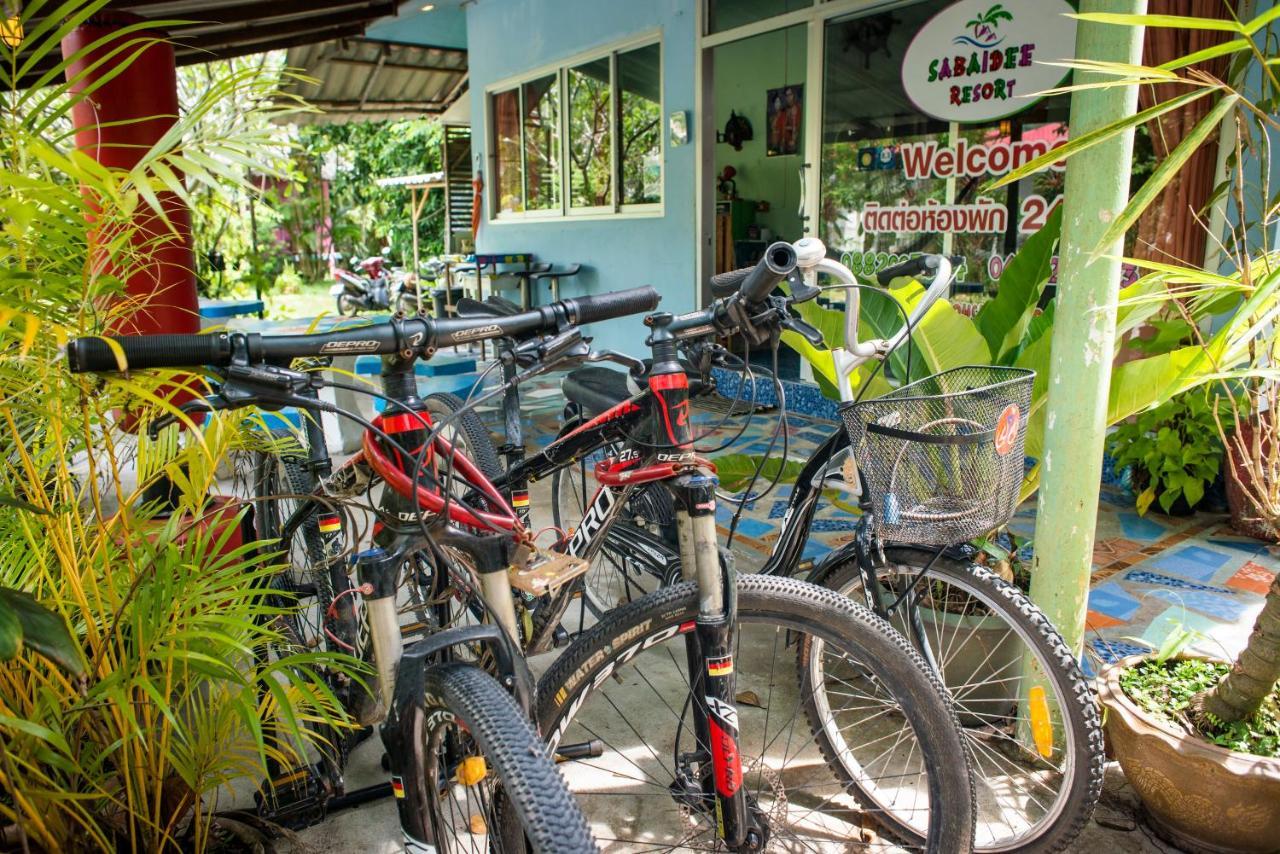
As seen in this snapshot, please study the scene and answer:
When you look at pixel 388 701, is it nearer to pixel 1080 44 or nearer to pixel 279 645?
pixel 279 645

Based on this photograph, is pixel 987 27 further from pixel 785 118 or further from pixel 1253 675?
pixel 1253 675

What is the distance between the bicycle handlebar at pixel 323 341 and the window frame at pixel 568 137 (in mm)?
5648

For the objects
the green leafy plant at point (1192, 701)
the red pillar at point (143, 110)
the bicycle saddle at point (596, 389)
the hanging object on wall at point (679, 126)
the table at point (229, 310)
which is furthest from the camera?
the table at point (229, 310)

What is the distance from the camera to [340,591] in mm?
2117

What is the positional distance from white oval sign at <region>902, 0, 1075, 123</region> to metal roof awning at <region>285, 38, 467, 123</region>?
5454mm

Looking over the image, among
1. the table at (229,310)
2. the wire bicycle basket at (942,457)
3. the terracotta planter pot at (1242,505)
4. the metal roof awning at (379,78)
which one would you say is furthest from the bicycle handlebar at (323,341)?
the metal roof awning at (379,78)

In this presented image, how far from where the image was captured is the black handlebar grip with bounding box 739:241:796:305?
1503 millimetres

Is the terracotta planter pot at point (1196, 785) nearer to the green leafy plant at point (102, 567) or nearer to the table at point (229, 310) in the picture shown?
the green leafy plant at point (102, 567)

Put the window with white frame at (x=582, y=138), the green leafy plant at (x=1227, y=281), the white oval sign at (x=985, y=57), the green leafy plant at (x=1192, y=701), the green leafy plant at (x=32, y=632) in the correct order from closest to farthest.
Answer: the green leafy plant at (x=32, y=632), the green leafy plant at (x=1227, y=281), the green leafy plant at (x=1192, y=701), the white oval sign at (x=985, y=57), the window with white frame at (x=582, y=138)

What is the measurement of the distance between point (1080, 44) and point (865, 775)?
1.73 metres

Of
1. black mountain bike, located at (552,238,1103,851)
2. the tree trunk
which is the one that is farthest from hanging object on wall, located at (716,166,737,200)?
the tree trunk

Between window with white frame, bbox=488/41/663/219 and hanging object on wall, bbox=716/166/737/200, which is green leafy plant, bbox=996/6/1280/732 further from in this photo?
hanging object on wall, bbox=716/166/737/200

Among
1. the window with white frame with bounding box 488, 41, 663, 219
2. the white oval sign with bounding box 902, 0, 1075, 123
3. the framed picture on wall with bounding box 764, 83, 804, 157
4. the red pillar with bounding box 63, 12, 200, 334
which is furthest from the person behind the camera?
the framed picture on wall with bounding box 764, 83, 804, 157

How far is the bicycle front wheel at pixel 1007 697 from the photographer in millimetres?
1872
